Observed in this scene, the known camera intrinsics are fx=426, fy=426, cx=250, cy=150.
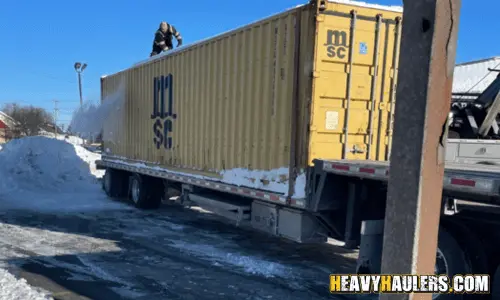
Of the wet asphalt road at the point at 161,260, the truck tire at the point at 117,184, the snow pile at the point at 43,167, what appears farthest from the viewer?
the snow pile at the point at 43,167

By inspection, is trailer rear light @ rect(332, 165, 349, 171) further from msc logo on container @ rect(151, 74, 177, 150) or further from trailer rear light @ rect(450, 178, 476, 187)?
msc logo on container @ rect(151, 74, 177, 150)

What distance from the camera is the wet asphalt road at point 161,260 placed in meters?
→ 5.49

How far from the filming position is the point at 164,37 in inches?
512

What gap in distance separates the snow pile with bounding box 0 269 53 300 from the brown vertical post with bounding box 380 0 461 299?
421cm

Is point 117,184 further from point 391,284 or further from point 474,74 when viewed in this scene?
point 474,74

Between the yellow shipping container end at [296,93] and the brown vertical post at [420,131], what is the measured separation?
11.8 feet

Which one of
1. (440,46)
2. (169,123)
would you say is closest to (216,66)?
(169,123)

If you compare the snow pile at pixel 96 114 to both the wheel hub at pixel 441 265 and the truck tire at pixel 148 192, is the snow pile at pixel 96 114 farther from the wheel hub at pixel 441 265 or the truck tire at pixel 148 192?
the wheel hub at pixel 441 265

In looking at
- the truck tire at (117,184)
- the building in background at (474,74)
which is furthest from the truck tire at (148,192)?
the building in background at (474,74)

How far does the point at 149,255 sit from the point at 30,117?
50.1 metres

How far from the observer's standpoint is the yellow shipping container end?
19.7 feet

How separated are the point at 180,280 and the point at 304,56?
11.7ft

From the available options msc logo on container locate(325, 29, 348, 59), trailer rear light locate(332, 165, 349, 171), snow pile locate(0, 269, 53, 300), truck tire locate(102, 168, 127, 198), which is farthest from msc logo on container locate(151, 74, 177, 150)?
trailer rear light locate(332, 165, 349, 171)

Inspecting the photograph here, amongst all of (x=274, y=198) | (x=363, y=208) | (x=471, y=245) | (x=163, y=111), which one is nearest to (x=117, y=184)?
(x=163, y=111)
